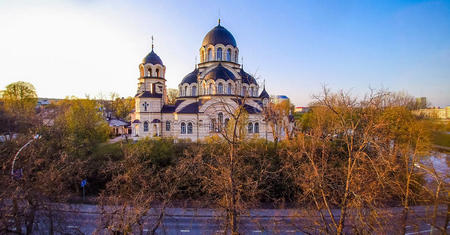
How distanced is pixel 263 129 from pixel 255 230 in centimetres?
1471

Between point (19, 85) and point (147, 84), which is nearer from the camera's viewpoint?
point (147, 84)

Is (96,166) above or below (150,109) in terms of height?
below

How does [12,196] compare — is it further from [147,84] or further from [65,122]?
[147,84]

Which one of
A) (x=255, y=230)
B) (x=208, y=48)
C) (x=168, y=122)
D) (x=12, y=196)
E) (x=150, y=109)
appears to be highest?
(x=208, y=48)

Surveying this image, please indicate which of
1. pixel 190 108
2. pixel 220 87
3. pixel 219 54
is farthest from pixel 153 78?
pixel 219 54

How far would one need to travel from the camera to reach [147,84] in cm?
2714

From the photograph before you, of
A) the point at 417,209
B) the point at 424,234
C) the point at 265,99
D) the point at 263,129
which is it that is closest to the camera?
the point at 424,234

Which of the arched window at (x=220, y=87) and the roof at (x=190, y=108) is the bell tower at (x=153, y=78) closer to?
the roof at (x=190, y=108)

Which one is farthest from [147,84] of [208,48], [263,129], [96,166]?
[263,129]

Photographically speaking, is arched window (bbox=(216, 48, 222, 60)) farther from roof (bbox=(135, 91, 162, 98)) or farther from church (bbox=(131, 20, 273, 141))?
roof (bbox=(135, 91, 162, 98))

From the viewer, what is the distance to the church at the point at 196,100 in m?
23.8

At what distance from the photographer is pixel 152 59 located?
2727 cm

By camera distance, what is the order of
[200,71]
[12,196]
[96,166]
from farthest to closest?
1. [200,71]
2. [96,166]
3. [12,196]

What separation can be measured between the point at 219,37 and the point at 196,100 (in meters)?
9.97
